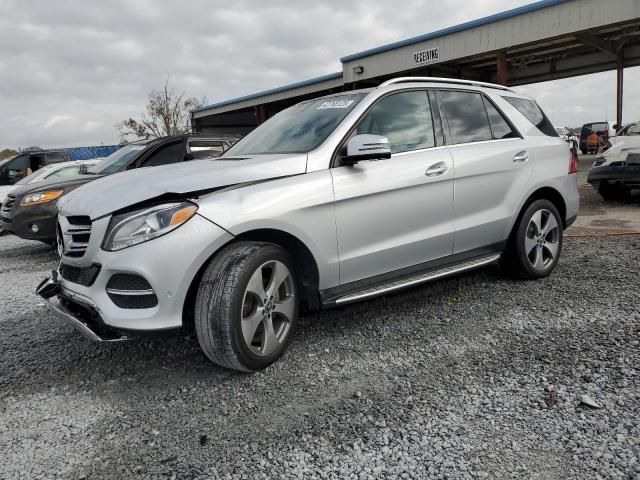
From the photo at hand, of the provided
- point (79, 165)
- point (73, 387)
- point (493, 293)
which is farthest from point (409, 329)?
point (79, 165)

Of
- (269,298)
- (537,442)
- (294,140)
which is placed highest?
(294,140)

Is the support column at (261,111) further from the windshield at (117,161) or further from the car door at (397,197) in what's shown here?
the car door at (397,197)

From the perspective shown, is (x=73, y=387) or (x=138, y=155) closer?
(x=73, y=387)

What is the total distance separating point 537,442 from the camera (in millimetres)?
2057

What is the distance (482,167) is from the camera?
3752 mm

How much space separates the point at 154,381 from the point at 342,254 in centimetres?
133

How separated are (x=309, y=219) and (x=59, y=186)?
509 cm

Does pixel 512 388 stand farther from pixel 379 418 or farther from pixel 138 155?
pixel 138 155

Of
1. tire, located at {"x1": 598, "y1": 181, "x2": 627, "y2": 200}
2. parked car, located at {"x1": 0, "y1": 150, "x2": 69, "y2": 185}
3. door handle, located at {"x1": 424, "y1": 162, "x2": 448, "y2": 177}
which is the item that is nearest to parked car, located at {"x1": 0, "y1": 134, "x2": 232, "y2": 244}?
door handle, located at {"x1": 424, "y1": 162, "x2": 448, "y2": 177}

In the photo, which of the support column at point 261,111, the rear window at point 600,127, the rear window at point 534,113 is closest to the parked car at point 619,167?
the rear window at point 534,113

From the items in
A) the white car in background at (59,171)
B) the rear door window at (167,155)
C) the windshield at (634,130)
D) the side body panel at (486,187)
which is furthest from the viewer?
the white car in background at (59,171)

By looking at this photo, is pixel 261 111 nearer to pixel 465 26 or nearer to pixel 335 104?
pixel 465 26

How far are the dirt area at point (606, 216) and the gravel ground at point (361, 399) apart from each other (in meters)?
3.01

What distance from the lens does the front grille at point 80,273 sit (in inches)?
99.7
